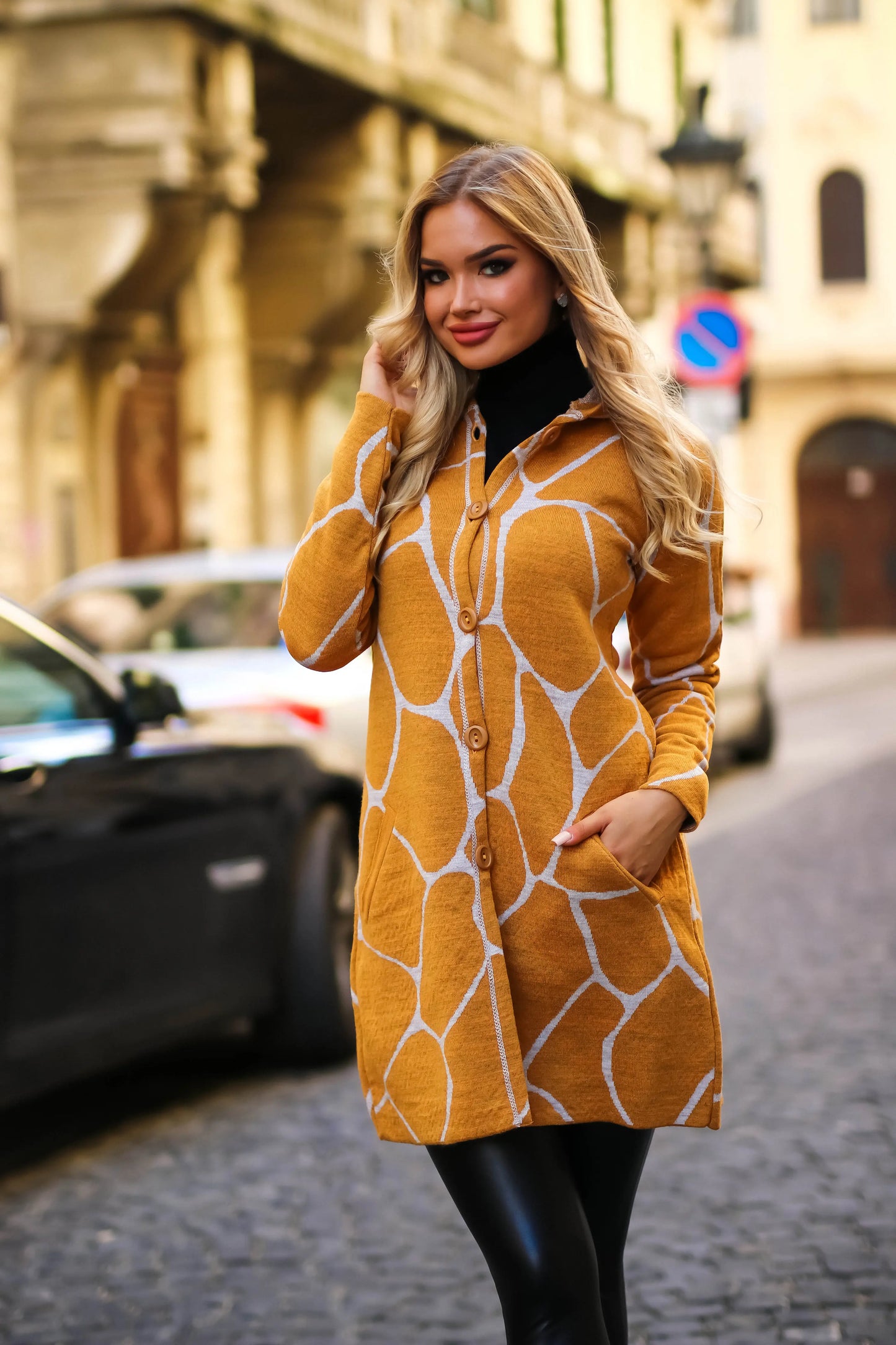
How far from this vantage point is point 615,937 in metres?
2.70

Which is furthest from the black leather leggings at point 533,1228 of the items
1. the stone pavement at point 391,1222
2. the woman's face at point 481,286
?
the stone pavement at point 391,1222

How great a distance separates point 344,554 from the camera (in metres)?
2.73

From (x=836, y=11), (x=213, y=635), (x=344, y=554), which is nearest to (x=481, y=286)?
(x=344, y=554)

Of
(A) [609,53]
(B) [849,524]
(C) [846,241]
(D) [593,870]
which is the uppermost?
(A) [609,53]

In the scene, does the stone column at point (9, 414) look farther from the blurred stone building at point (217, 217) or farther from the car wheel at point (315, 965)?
the car wheel at point (315, 965)

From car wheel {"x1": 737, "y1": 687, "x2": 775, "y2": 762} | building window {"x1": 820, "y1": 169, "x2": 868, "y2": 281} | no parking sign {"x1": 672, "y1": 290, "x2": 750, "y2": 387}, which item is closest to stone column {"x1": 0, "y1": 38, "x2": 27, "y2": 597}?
no parking sign {"x1": 672, "y1": 290, "x2": 750, "y2": 387}

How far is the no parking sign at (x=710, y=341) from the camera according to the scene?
52.9 ft

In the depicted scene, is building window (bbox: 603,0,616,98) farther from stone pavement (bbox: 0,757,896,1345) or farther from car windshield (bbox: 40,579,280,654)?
stone pavement (bbox: 0,757,896,1345)

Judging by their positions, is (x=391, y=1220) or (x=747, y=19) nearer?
(x=391, y=1220)

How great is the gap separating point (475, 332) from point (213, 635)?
253 inches

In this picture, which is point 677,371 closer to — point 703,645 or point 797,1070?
point 797,1070

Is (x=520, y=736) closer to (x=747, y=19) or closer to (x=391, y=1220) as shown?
(x=391, y=1220)

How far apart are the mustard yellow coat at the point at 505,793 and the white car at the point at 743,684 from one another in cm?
1132

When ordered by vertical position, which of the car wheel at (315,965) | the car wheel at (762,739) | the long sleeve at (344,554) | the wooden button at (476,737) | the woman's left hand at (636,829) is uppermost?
the long sleeve at (344,554)
